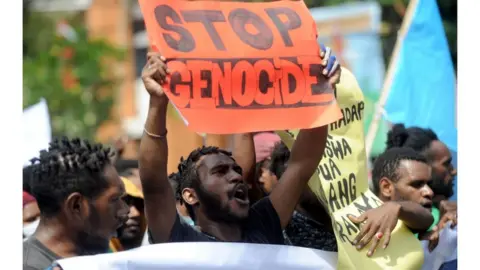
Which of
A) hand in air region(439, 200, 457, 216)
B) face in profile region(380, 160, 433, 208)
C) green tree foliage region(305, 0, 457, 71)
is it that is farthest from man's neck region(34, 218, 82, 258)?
green tree foliage region(305, 0, 457, 71)

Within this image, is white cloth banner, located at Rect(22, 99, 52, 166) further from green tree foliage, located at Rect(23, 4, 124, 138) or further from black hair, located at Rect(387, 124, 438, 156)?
green tree foliage, located at Rect(23, 4, 124, 138)

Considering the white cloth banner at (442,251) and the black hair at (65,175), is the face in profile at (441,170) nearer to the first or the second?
the white cloth banner at (442,251)

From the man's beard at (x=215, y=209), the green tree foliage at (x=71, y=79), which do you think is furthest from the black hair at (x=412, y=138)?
the green tree foliage at (x=71, y=79)

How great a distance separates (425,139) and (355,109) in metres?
1.90

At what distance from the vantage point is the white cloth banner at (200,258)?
4113 mm

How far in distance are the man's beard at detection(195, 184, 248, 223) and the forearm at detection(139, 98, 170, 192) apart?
289 mm

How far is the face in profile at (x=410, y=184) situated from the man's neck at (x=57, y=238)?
201cm

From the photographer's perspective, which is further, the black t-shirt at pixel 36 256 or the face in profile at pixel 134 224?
the face in profile at pixel 134 224

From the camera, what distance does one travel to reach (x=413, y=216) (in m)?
4.60

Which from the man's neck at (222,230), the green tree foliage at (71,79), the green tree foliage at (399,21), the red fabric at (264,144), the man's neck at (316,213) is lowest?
the green tree foliage at (71,79)
